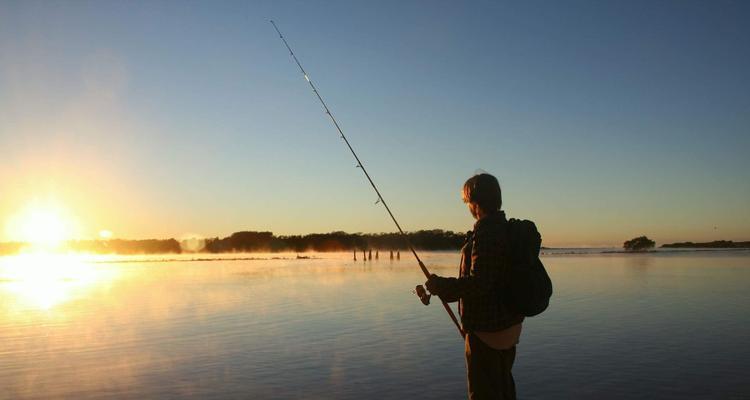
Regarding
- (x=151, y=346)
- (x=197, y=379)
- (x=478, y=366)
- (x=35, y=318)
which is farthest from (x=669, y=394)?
(x=35, y=318)

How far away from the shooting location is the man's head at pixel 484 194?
4820 millimetres

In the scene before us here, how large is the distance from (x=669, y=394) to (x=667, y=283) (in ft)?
91.0

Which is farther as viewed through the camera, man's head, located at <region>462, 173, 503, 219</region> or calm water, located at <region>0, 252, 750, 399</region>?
calm water, located at <region>0, 252, 750, 399</region>

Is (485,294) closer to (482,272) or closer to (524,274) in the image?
(482,272)

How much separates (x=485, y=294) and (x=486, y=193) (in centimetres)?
77

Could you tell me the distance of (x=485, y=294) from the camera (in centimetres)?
465

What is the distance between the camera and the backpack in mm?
4605

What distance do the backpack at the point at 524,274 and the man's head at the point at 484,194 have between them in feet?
0.75

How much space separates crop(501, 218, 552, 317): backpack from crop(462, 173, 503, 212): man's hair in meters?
0.23

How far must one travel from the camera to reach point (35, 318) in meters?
22.4

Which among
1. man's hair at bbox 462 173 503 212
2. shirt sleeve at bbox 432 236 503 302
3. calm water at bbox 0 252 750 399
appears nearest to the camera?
shirt sleeve at bbox 432 236 503 302

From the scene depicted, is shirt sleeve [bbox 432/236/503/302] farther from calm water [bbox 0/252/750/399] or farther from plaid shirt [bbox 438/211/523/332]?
calm water [bbox 0/252/750/399]

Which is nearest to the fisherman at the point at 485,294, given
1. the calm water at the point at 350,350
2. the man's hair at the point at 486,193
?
the man's hair at the point at 486,193

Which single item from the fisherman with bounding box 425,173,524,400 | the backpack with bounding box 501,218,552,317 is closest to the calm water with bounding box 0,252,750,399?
the fisherman with bounding box 425,173,524,400
